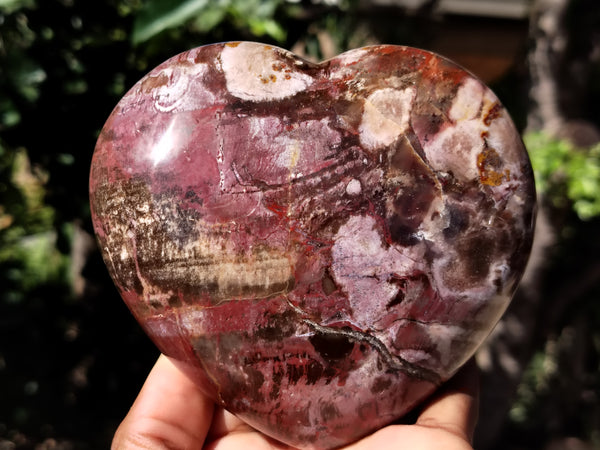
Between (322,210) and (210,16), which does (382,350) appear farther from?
(210,16)

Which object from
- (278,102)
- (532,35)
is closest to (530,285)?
(532,35)

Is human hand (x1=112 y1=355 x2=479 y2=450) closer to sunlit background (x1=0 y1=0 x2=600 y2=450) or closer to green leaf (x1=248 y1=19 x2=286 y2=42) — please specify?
sunlit background (x1=0 y1=0 x2=600 y2=450)

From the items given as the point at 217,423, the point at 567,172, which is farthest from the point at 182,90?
the point at 567,172

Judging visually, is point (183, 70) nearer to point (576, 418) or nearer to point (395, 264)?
point (395, 264)

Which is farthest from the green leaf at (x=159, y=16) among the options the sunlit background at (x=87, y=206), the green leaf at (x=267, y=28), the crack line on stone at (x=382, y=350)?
the crack line on stone at (x=382, y=350)

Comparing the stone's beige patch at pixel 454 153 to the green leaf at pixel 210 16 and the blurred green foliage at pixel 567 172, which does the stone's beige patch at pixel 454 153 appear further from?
the blurred green foliage at pixel 567 172

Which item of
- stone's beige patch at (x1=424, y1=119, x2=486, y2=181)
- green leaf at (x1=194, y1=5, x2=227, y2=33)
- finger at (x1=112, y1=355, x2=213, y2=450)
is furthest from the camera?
green leaf at (x1=194, y1=5, x2=227, y2=33)

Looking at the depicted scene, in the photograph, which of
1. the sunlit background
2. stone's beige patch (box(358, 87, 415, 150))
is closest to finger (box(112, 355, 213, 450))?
the sunlit background
